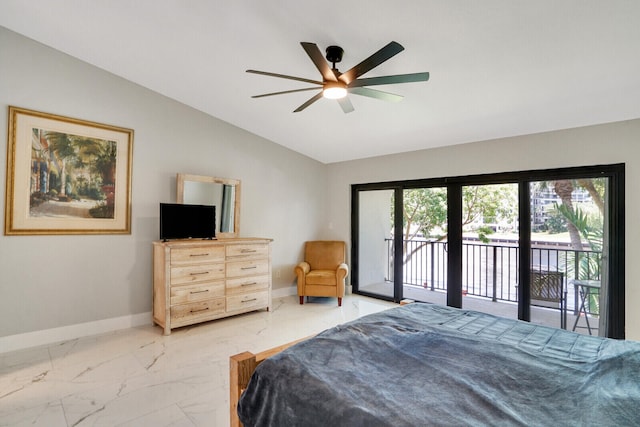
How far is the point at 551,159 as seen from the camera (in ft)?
11.9

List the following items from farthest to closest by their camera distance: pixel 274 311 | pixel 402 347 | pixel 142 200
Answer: pixel 274 311 → pixel 142 200 → pixel 402 347

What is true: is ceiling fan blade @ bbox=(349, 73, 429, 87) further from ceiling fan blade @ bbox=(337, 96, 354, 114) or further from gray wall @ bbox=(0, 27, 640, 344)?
gray wall @ bbox=(0, 27, 640, 344)

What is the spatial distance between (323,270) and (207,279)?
2000 millimetres

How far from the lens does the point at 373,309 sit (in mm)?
4715

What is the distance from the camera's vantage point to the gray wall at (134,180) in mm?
3156

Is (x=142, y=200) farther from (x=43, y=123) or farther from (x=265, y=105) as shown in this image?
(x=265, y=105)

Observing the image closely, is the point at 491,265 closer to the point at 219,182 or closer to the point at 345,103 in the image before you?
the point at 345,103

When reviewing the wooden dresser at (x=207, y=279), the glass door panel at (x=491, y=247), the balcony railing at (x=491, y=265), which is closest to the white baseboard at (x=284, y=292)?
the wooden dresser at (x=207, y=279)

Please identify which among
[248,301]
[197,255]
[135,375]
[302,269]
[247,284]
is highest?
[197,255]

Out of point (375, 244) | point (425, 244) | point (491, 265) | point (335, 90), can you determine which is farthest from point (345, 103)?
point (491, 265)

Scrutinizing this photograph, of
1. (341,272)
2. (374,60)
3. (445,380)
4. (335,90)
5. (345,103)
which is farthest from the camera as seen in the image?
(341,272)

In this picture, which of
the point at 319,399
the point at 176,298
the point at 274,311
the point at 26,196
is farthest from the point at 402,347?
the point at 26,196

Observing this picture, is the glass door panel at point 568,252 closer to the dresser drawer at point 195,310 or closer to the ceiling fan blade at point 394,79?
the ceiling fan blade at point 394,79

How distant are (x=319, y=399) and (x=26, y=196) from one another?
12.0ft
